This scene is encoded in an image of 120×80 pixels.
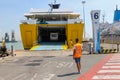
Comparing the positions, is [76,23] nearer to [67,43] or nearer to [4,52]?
[67,43]

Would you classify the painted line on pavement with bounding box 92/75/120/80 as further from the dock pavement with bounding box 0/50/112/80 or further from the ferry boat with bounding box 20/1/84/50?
the ferry boat with bounding box 20/1/84/50

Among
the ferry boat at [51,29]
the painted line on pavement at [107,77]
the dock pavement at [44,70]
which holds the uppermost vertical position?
the ferry boat at [51,29]

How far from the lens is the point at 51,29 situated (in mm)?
49688

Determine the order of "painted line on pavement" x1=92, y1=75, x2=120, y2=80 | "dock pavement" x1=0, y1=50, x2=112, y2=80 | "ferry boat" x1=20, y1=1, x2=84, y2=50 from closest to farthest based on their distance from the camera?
"painted line on pavement" x1=92, y1=75, x2=120, y2=80, "dock pavement" x1=0, y1=50, x2=112, y2=80, "ferry boat" x1=20, y1=1, x2=84, y2=50

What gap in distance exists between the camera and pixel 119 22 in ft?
226

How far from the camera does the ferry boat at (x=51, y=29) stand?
4500 cm


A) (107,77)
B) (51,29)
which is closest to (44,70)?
(107,77)

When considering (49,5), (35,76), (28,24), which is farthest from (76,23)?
(35,76)

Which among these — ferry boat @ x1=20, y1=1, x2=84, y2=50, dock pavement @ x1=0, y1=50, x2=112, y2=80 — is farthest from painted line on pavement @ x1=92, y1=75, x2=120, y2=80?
ferry boat @ x1=20, y1=1, x2=84, y2=50

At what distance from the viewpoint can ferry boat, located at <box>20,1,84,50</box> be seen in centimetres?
4500

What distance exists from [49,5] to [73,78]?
136ft

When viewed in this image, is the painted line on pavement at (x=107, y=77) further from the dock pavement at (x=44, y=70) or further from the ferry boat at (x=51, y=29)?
the ferry boat at (x=51, y=29)

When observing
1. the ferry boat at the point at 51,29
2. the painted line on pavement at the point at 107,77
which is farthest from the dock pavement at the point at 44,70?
the ferry boat at the point at 51,29

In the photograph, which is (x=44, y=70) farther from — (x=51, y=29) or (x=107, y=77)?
(x=51, y=29)
